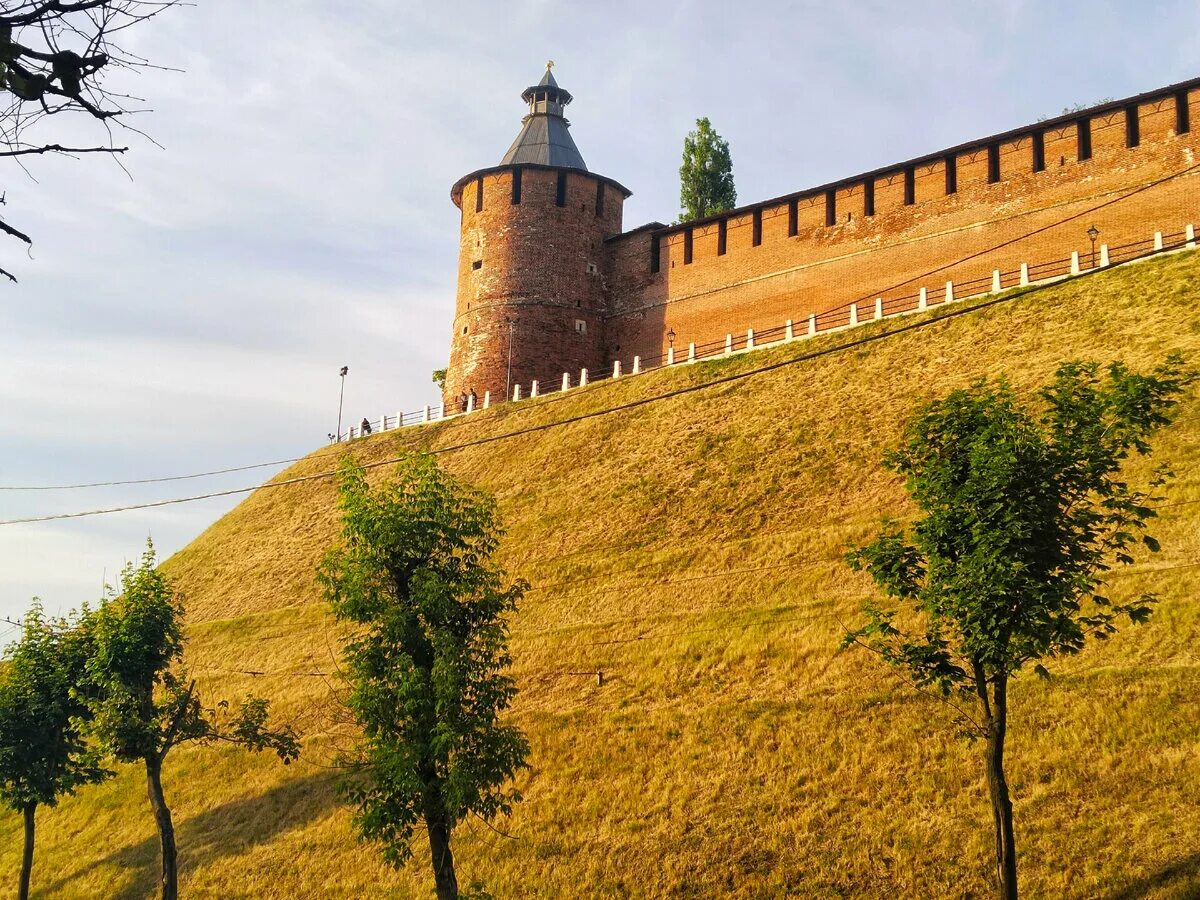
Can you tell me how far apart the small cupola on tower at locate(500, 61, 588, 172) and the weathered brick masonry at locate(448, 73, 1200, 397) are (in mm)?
715

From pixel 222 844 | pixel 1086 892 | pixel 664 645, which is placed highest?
pixel 664 645

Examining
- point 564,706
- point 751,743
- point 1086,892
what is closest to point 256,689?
point 564,706

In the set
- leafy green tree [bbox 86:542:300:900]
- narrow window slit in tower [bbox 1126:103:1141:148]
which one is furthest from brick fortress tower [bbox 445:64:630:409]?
leafy green tree [bbox 86:542:300:900]

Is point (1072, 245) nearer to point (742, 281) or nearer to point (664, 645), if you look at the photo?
point (742, 281)

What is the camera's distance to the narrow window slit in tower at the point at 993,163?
125ft

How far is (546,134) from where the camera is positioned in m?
52.3

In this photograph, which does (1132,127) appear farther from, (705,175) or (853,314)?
(705,175)

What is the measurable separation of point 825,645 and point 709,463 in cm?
1198

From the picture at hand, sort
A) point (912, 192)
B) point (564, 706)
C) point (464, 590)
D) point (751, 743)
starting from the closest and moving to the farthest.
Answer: point (464, 590) < point (751, 743) < point (564, 706) < point (912, 192)

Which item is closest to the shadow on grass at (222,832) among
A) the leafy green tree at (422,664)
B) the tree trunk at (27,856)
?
the tree trunk at (27,856)

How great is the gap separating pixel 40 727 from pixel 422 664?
11995 millimetres

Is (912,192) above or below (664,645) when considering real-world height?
above

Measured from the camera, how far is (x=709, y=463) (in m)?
31.9

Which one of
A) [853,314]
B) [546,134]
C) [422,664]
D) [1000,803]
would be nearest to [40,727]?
[422,664]
